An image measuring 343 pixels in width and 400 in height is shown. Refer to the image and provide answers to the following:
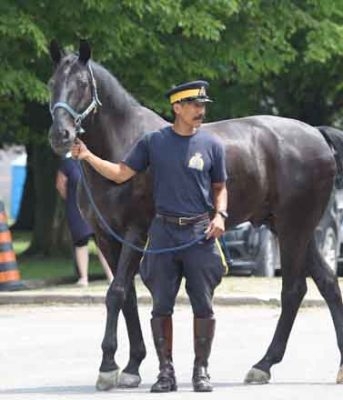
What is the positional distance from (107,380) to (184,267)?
103 centimetres

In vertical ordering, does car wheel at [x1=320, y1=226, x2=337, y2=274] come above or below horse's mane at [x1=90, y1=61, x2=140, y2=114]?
below

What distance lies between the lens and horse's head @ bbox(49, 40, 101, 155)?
1027 centimetres

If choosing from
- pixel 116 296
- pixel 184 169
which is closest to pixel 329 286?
pixel 116 296

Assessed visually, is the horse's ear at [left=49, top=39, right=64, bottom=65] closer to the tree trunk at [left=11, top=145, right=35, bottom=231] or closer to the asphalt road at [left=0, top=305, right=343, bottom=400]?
the asphalt road at [left=0, top=305, right=343, bottom=400]

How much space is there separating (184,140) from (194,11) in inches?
475

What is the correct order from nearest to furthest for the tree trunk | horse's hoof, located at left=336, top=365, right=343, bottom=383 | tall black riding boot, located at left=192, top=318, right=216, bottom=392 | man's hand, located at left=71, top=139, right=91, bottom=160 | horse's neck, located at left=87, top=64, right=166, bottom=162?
1. tall black riding boot, located at left=192, top=318, right=216, bottom=392
2. man's hand, located at left=71, top=139, right=91, bottom=160
3. horse's hoof, located at left=336, top=365, right=343, bottom=383
4. horse's neck, located at left=87, top=64, right=166, bottom=162
5. the tree trunk

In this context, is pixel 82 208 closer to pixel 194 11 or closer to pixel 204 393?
pixel 204 393

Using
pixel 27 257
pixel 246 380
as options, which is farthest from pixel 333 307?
pixel 27 257

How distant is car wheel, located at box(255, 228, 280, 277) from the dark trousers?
11.9 metres

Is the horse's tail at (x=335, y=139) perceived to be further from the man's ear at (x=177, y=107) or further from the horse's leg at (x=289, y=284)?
the man's ear at (x=177, y=107)

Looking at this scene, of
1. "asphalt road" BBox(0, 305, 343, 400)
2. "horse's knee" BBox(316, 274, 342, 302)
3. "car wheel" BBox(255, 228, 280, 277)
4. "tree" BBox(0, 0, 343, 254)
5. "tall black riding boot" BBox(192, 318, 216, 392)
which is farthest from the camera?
"car wheel" BBox(255, 228, 280, 277)

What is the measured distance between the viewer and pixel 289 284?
11.2 metres

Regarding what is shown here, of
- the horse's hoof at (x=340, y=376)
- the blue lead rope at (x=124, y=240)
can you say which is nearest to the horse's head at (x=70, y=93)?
the blue lead rope at (x=124, y=240)

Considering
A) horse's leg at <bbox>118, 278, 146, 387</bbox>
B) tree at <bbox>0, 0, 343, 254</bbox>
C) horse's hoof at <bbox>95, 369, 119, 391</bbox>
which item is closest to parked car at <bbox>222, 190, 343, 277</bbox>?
tree at <bbox>0, 0, 343, 254</bbox>
